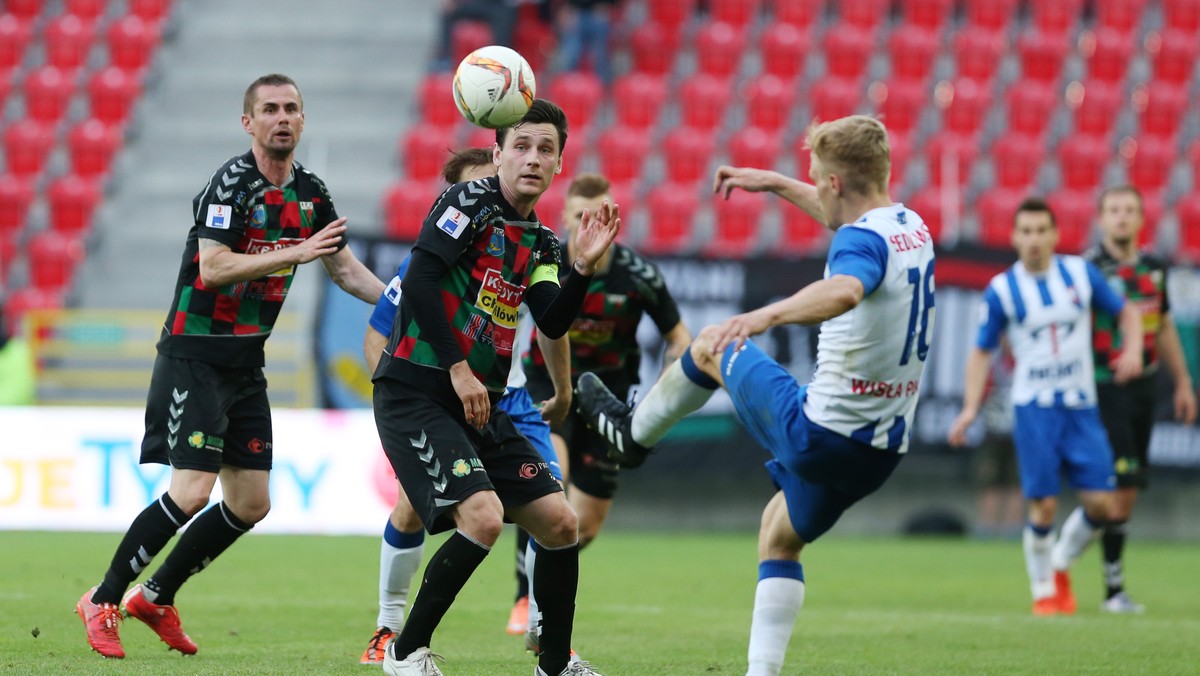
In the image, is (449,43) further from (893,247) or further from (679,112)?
(893,247)

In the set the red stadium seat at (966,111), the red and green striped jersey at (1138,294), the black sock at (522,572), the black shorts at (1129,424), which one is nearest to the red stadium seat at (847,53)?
the red stadium seat at (966,111)

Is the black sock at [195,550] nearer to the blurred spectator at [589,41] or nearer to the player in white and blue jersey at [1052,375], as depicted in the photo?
the player in white and blue jersey at [1052,375]

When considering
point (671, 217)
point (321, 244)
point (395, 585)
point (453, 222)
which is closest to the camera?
point (453, 222)

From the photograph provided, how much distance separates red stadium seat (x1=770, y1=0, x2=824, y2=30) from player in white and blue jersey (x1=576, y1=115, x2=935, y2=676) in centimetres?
1466

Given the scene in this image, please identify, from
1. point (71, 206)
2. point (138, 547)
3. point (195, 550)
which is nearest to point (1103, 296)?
point (195, 550)

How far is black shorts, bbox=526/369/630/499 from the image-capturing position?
26.8 ft

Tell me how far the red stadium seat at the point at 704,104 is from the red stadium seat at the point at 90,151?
729 cm

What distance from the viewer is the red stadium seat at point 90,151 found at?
753 inches

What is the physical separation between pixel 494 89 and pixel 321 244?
0.92 meters

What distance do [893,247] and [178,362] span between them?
3203mm

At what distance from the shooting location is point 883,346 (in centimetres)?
519

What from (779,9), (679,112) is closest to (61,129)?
(679,112)

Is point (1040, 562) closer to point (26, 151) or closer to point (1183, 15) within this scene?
point (1183, 15)

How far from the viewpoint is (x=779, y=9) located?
65.1 feet
